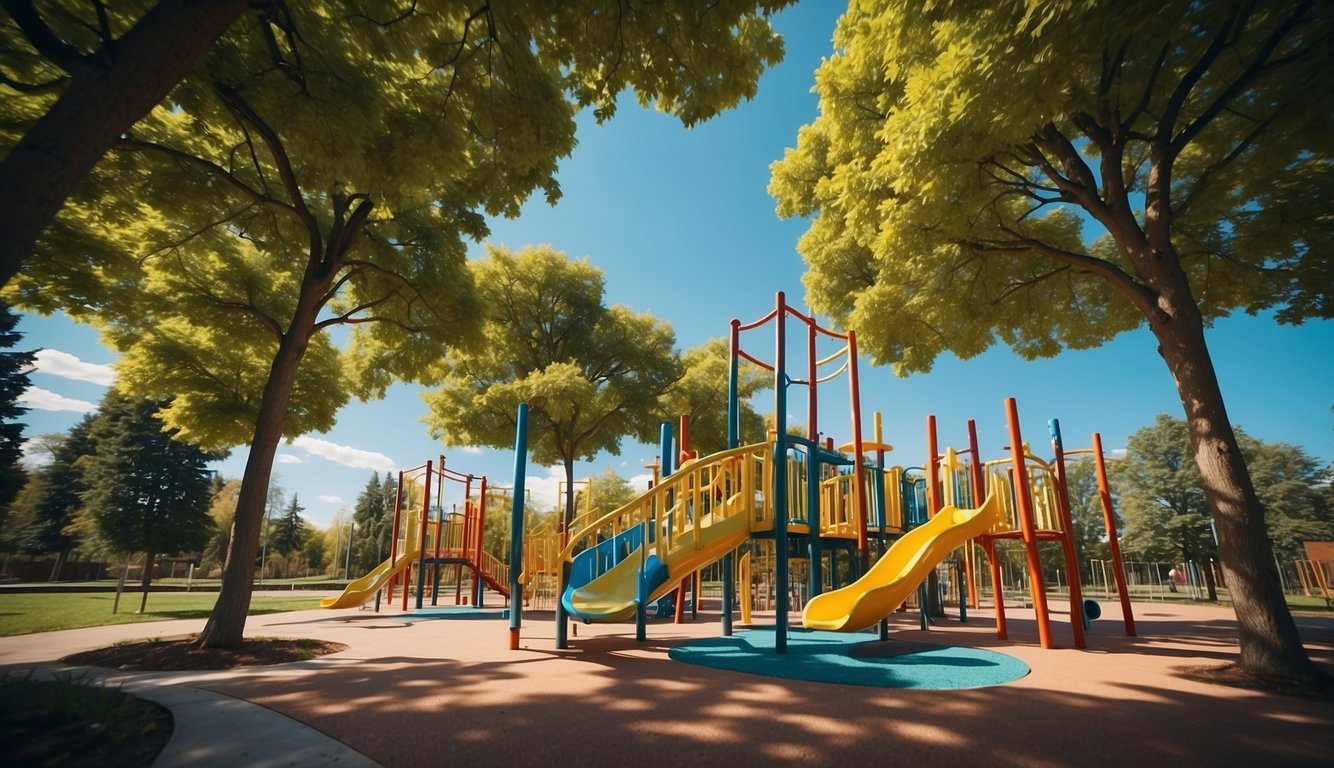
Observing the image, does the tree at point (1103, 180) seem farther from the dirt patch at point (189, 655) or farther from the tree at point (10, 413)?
the tree at point (10, 413)

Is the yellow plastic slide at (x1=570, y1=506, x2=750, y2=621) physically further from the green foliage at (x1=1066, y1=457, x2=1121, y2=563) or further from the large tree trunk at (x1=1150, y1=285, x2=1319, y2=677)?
the green foliage at (x1=1066, y1=457, x2=1121, y2=563)

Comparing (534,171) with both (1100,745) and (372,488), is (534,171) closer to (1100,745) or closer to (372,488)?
(1100,745)

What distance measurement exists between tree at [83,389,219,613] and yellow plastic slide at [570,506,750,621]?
27.9 meters

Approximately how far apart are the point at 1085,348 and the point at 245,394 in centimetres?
1926

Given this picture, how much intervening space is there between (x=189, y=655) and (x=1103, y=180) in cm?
1344

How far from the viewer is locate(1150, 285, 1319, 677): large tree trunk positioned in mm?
5758

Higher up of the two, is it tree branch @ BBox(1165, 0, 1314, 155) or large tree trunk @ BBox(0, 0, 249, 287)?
tree branch @ BBox(1165, 0, 1314, 155)

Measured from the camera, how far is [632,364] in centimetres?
2089

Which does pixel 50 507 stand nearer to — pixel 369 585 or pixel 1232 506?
pixel 369 585

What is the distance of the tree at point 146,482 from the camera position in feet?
87.0

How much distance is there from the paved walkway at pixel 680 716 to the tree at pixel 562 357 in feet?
41.2

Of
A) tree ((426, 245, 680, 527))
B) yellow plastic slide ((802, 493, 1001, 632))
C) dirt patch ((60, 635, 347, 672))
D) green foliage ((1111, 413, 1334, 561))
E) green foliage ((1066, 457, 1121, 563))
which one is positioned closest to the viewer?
dirt patch ((60, 635, 347, 672))

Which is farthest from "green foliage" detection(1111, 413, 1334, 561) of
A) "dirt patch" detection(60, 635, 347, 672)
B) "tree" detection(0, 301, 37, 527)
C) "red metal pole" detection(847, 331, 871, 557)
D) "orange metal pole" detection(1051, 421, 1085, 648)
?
"tree" detection(0, 301, 37, 527)

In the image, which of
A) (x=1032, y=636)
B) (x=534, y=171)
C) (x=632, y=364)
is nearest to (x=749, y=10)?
(x=534, y=171)
